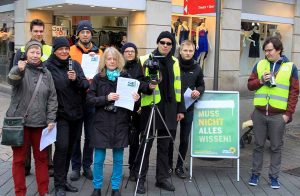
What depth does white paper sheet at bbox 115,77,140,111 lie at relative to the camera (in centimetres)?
511

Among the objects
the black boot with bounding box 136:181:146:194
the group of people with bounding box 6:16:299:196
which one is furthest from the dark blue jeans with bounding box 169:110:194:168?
the black boot with bounding box 136:181:146:194

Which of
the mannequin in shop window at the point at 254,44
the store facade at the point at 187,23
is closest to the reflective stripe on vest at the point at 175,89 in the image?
the store facade at the point at 187,23

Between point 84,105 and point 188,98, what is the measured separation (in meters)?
1.53

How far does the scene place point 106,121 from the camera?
5125mm

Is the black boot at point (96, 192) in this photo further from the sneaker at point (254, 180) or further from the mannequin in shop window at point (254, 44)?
the mannequin in shop window at point (254, 44)

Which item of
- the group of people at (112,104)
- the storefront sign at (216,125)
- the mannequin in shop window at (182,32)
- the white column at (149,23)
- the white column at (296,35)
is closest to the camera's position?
the group of people at (112,104)

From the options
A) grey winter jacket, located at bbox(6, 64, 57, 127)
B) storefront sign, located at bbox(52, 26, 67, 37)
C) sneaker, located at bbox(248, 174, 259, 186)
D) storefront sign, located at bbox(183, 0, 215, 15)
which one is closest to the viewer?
grey winter jacket, located at bbox(6, 64, 57, 127)

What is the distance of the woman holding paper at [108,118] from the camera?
5.11 m

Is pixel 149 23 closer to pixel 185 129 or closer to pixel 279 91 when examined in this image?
pixel 185 129

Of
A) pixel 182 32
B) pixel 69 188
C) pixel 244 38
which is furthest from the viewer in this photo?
pixel 244 38

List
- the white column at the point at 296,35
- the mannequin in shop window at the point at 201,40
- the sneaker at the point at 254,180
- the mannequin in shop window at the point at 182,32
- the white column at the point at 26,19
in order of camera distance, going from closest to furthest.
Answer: the sneaker at the point at 254,180
the white column at the point at 26,19
the mannequin in shop window at the point at 182,32
the mannequin in shop window at the point at 201,40
the white column at the point at 296,35

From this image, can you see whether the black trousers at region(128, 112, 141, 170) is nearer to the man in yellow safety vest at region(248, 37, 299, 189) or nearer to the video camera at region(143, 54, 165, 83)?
the video camera at region(143, 54, 165, 83)

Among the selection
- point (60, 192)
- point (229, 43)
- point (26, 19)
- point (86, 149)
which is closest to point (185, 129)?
point (86, 149)

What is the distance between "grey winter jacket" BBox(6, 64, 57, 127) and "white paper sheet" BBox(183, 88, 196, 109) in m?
1.98
